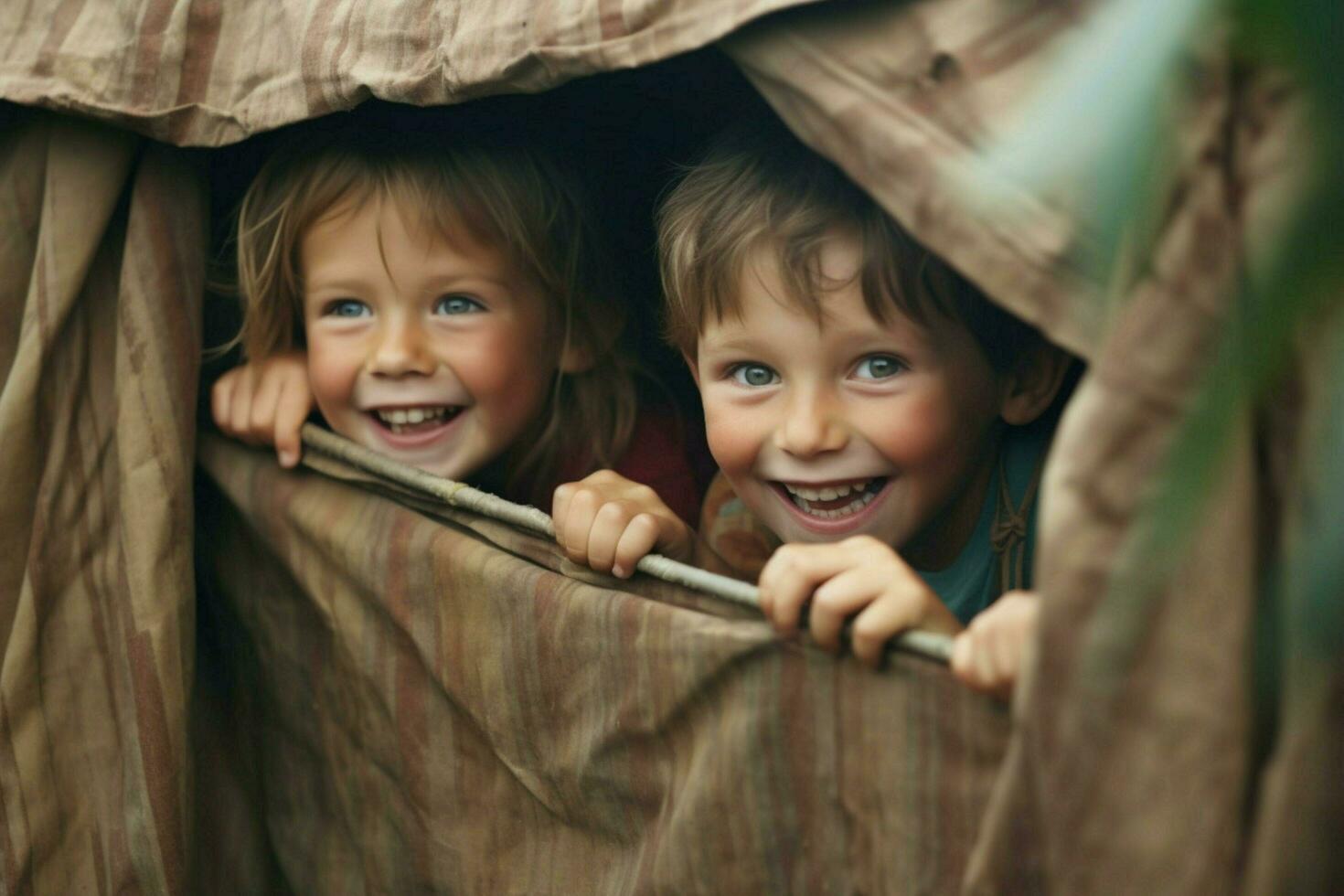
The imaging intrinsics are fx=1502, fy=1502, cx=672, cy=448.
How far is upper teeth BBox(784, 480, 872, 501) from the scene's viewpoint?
141cm

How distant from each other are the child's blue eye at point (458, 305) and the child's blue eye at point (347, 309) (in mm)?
84

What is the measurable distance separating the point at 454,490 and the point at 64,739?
534 millimetres

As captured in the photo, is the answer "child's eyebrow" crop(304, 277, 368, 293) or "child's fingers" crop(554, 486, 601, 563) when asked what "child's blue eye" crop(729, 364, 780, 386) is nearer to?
"child's fingers" crop(554, 486, 601, 563)

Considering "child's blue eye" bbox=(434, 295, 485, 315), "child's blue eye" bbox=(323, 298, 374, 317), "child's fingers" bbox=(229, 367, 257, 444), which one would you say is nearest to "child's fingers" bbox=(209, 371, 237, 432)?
"child's fingers" bbox=(229, 367, 257, 444)

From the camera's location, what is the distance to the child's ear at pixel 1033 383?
144cm

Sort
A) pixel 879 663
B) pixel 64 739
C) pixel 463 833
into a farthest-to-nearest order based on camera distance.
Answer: pixel 64 739 → pixel 463 833 → pixel 879 663

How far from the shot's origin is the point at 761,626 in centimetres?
112

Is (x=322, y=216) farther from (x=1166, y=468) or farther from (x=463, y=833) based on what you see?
(x=1166, y=468)

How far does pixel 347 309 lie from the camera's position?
1.73 metres

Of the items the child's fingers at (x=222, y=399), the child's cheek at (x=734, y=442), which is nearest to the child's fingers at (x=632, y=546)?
the child's cheek at (x=734, y=442)

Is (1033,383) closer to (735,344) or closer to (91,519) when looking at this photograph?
(735,344)

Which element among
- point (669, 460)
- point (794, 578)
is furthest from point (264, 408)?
point (794, 578)

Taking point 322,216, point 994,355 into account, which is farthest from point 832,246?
point 322,216

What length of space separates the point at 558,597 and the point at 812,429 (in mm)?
271
